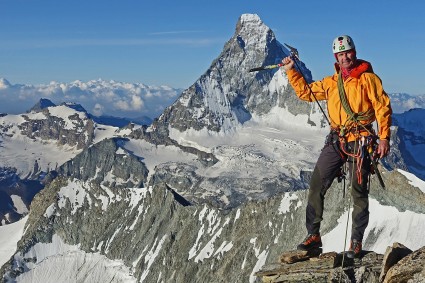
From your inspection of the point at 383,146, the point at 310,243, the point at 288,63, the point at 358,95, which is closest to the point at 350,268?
the point at 310,243

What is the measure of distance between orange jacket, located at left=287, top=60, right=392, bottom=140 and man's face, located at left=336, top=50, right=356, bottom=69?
314 mm

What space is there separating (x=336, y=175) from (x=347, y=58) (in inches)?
193

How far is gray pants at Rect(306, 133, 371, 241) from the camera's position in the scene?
867 inches

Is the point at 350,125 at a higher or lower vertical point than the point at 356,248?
higher

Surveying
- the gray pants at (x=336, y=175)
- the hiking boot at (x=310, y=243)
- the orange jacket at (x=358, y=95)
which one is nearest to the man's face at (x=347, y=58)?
the orange jacket at (x=358, y=95)

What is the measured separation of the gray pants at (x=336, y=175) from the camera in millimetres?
22031

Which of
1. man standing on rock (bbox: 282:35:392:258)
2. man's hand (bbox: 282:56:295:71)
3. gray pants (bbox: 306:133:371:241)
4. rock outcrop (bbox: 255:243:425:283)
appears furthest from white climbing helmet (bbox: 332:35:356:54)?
rock outcrop (bbox: 255:243:425:283)

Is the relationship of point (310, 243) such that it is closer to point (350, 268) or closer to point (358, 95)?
point (350, 268)

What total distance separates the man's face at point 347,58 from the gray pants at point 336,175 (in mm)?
2848

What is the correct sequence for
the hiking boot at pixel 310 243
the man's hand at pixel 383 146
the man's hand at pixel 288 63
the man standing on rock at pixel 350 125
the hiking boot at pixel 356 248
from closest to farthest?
the man's hand at pixel 383 146, the man standing on rock at pixel 350 125, the hiking boot at pixel 356 248, the man's hand at pixel 288 63, the hiking boot at pixel 310 243

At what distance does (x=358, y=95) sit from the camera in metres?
21.0

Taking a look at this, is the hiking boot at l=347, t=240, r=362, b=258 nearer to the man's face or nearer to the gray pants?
the gray pants

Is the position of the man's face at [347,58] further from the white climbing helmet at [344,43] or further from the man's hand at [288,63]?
the man's hand at [288,63]

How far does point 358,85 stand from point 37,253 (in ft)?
622
